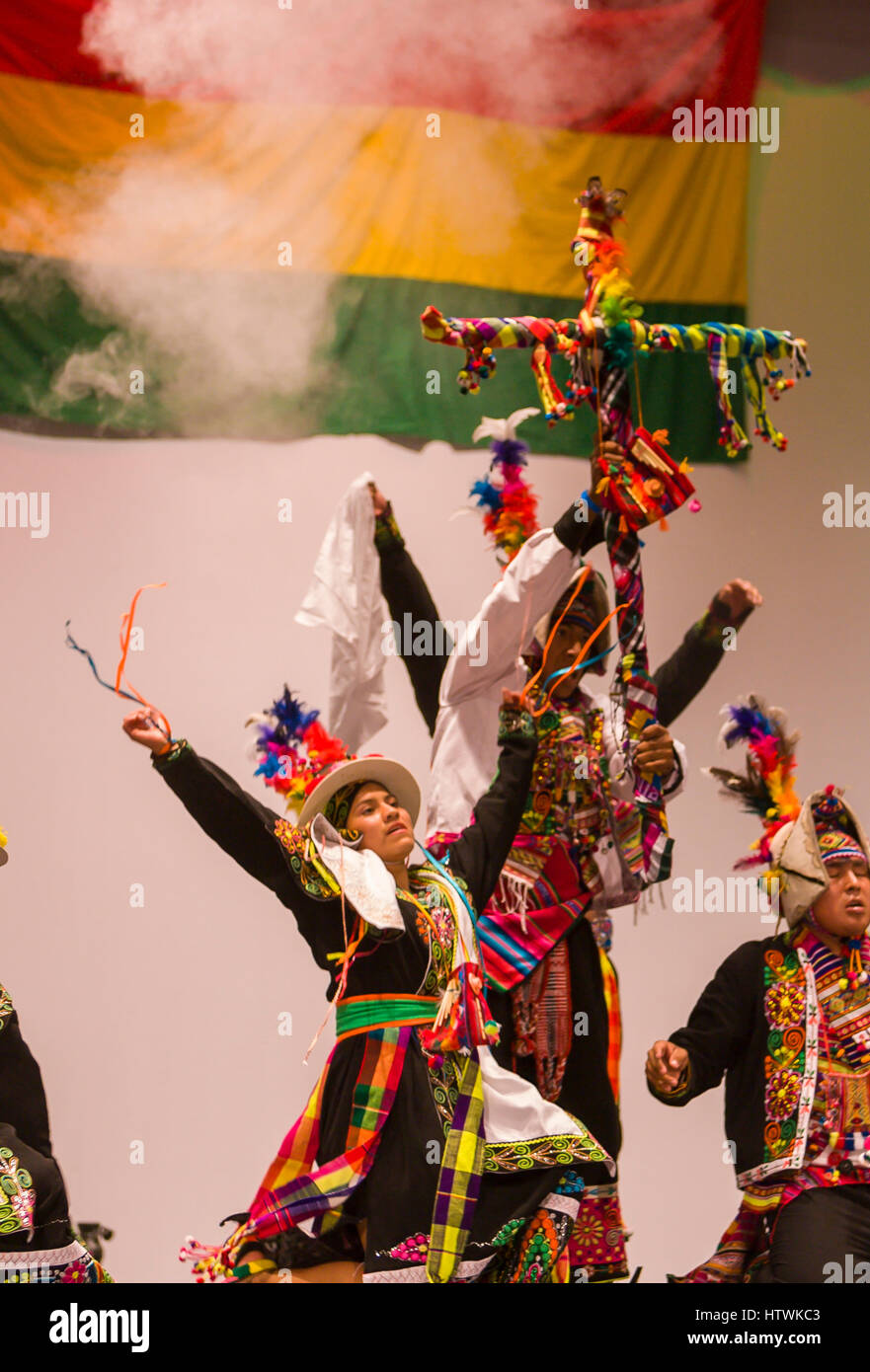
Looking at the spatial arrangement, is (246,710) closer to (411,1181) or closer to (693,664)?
(693,664)

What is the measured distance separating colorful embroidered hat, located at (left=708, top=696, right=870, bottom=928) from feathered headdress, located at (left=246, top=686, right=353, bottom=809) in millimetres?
895

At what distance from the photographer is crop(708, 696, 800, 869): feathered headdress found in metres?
3.92

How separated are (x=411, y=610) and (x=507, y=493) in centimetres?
34

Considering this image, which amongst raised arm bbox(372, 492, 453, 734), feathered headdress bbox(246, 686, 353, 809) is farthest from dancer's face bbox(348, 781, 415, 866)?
raised arm bbox(372, 492, 453, 734)

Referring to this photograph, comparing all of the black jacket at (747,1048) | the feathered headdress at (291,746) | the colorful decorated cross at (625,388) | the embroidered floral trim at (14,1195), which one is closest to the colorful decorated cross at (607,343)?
the colorful decorated cross at (625,388)

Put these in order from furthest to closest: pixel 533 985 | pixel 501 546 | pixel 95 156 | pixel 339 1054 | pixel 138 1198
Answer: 1. pixel 95 156
2. pixel 138 1198
3. pixel 501 546
4. pixel 533 985
5. pixel 339 1054

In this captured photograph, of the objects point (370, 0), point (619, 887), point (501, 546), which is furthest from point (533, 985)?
point (370, 0)

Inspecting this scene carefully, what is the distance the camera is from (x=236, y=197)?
16.3ft

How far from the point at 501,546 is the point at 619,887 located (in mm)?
811

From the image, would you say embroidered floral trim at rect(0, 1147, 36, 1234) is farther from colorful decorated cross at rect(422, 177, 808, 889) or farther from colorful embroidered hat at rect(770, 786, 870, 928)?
colorful embroidered hat at rect(770, 786, 870, 928)

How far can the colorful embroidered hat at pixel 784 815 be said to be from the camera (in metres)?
3.73

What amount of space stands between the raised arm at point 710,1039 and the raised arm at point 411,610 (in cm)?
90

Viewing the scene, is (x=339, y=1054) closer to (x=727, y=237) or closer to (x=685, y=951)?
(x=685, y=951)

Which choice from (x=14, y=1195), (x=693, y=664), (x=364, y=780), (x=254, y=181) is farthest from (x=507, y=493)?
(x=14, y=1195)
